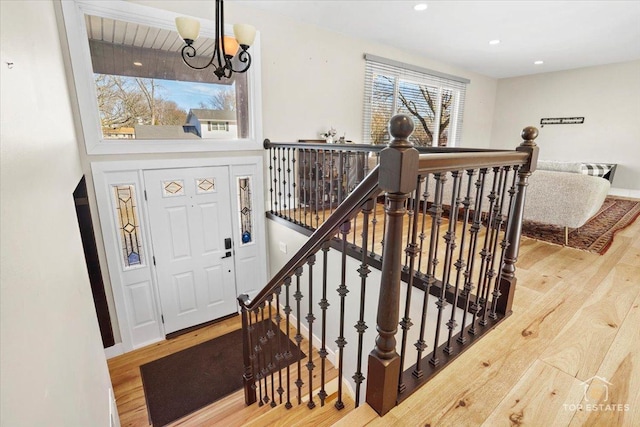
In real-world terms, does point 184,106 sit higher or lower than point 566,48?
lower

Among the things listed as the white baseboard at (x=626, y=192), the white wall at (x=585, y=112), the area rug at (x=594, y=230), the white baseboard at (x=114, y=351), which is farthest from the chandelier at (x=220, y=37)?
the white baseboard at (x=626, y=192)

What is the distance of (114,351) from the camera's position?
3.32 metres

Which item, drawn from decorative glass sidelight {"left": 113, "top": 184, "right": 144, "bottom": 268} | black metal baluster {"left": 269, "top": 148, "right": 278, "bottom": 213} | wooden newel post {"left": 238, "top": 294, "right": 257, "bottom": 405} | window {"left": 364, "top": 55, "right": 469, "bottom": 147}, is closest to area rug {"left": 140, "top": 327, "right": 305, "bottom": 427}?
wooden newel post {"left": 238, "top": 294, "right": 257, "bottom": 405}

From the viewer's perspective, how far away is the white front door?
3.38 meters

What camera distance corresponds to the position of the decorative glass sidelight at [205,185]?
354 cm

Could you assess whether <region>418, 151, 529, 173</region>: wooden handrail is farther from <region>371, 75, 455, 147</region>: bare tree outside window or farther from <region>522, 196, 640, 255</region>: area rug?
<region>371, 75, 455, 147</region>: bare tree outside window

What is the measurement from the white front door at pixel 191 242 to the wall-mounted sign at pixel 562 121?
692 cm

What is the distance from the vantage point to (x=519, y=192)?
155 centimetres

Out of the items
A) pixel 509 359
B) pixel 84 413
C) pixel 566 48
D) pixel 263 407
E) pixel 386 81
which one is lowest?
pixel 263 407

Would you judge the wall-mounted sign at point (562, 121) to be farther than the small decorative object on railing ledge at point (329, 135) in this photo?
Yes

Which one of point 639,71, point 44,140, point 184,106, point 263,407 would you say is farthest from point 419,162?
point 639,71

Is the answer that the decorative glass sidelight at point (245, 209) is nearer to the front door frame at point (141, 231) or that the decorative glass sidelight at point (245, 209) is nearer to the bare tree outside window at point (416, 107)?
the front door frame at point (141, 231)

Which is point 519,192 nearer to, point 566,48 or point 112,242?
point 112,242

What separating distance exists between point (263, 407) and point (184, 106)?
314 cm
